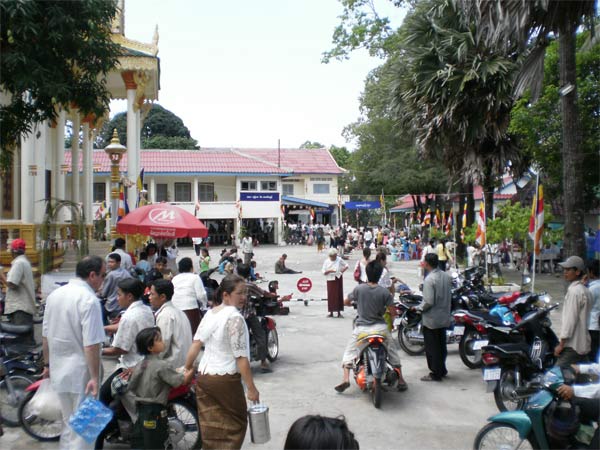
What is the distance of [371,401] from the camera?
6.84m

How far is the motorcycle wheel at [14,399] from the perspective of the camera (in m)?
5.91

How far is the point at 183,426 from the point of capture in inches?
199

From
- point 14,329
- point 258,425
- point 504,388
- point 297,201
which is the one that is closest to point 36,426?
point 14,329

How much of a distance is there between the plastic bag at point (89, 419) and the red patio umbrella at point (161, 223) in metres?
7.33

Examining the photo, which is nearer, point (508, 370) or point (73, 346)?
point (73, 346)

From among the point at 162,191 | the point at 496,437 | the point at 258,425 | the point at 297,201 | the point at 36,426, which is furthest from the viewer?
the point at 297,201

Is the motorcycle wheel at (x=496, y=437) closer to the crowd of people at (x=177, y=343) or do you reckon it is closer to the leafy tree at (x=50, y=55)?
the crowd of people at (x=177, y=343)

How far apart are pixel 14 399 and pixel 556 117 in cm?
1238

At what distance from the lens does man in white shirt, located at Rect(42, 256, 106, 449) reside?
4.30 metres

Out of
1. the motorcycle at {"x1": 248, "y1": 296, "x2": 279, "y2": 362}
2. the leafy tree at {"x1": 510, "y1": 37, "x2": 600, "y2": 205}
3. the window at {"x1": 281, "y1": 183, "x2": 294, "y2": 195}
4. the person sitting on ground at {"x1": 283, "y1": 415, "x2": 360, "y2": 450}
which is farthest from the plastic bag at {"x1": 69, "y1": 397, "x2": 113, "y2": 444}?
the window at {"x1": 281, "y1": 183, "x2": 294, "y2": 195}

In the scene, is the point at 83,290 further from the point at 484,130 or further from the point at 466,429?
the point at 484,130

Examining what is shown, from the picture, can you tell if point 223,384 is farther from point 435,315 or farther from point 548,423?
point 435,315

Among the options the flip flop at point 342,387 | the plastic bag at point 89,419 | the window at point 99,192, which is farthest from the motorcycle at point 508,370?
the window at point 99,192

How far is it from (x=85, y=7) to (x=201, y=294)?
417 centimetres
